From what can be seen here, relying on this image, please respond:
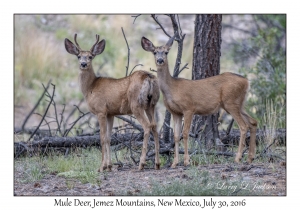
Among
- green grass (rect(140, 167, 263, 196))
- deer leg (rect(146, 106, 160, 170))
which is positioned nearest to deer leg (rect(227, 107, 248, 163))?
deer leg (rect(146, 106, 160, 170))

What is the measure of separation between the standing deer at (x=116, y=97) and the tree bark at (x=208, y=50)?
1.97 metres

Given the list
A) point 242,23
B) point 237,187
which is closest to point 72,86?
point 242,23

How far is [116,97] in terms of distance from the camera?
34.4 ft

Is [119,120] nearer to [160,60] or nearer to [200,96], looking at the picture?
[200,96]

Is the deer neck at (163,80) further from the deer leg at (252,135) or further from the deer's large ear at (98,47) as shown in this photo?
the deer leg at (252,135)

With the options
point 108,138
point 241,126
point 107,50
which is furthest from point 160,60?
point 107,50

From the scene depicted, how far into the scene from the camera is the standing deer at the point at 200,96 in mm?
10586

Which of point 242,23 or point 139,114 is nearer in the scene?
point 139,114

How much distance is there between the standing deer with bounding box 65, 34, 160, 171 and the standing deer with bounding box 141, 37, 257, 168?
0.33 meters

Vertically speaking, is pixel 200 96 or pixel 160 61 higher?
pixel 160 61

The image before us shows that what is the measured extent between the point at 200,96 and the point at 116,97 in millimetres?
1365

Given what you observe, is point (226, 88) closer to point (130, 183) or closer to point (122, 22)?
point (130, 183)

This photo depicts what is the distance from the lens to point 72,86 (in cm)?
2134

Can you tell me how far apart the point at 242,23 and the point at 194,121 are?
13.1m
